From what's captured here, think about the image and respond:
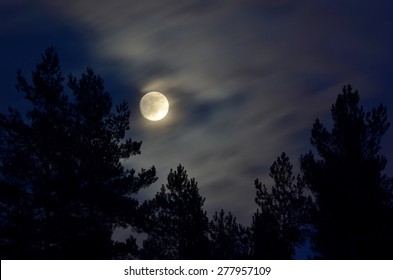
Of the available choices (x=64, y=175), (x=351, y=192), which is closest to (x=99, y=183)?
(x=64, y=175)

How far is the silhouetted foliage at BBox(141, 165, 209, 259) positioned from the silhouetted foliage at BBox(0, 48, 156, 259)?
21.0 ft

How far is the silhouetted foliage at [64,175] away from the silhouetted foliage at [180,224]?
21.0 feet

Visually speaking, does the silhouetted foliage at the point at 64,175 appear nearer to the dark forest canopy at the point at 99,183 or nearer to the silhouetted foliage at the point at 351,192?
the dark forest canopy at the point at 99,183

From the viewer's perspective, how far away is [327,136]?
2948cm

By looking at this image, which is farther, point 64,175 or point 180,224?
point 180,224

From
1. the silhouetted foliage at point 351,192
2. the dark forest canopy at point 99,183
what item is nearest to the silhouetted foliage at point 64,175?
the dark forest canopy at point 99,183

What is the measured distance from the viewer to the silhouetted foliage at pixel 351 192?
26234 millimetres

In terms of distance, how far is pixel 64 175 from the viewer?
24.8 meters

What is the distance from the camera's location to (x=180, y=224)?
32656 millimetres

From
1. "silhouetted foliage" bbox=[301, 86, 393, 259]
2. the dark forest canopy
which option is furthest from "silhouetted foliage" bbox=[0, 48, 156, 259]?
"silhouetted foliage" bbox=[301, 86, 393, 259]

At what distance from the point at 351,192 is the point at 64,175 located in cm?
1297

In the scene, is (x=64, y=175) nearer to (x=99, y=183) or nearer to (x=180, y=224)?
(x=99, y=183)
